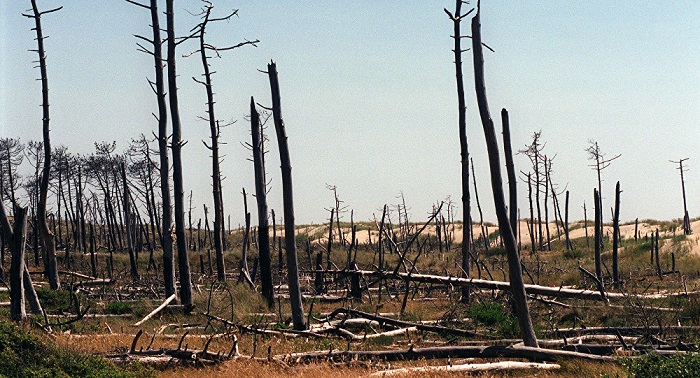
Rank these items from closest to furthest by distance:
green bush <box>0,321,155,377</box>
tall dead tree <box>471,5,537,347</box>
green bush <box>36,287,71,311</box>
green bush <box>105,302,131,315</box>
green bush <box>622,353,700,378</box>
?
green bush <box>622,353,700,378</box> → green bush <box>0,321,155,377</box> → tall dead tree <box>471,5,537,347</box> → green bush <box>105,302,131,315</box> → green bush <box>36,287,71,311</box>

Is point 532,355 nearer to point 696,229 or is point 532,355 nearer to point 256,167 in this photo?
point 256,167

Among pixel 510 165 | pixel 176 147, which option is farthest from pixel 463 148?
pixel 176 147

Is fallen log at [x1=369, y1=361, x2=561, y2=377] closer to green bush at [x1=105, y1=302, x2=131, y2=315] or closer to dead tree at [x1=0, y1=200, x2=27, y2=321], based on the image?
dead tree at [x1=0, y1=200, x2=27, y2=321]

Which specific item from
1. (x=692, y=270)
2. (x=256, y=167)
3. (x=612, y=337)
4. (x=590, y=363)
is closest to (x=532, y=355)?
(x=590, y=363)

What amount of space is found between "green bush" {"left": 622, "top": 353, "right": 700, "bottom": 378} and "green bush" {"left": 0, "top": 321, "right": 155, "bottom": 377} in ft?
19.6

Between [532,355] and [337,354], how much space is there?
2789 millimetres

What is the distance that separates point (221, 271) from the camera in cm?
2527

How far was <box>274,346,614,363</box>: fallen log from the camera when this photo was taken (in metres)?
11.1

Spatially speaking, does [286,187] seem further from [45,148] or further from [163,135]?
[45,148]

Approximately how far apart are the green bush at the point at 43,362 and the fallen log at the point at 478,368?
3.19 metres

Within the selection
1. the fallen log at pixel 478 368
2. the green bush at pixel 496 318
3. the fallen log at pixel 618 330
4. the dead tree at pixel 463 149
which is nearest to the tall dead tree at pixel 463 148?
the dead tree at pixel 463 149

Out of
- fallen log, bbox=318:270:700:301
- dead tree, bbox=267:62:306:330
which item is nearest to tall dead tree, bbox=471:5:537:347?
fallen log, bbox=318:270:700:301

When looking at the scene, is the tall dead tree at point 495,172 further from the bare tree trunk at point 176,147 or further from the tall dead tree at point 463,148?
the bare tree trunk at point 176,147

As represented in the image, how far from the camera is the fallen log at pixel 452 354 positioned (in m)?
11.1
